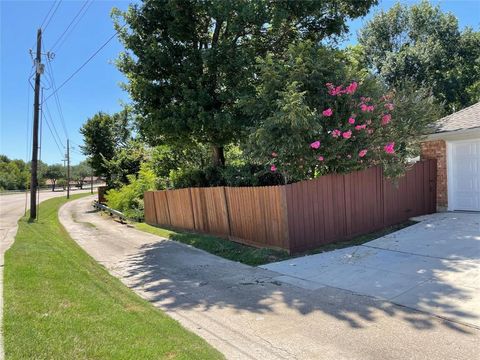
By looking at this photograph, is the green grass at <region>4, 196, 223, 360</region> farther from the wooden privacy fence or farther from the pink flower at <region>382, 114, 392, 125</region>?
the pink flower at <region>382, 114, 392, 125</region>

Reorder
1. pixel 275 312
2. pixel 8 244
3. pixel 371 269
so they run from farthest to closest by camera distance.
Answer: pixel 8 244
pixel 371 269
pixel 275 312

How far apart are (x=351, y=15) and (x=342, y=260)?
850cm

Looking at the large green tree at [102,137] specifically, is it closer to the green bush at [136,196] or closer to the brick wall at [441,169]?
the green bush at [136,196]

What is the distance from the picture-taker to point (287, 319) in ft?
17.8

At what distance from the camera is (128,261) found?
34.9ft

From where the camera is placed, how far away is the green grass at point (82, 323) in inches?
160

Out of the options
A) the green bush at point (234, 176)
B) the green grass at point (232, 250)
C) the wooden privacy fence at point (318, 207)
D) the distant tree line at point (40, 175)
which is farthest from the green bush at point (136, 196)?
the distant tree line at point (40, 175)

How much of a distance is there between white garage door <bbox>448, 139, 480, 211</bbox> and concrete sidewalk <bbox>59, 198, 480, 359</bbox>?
704 centimetres

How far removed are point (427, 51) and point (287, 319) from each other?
2280 cm

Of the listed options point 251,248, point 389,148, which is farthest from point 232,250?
point 389,148

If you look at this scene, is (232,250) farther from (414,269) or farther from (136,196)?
(136,196)

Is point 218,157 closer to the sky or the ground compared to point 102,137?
closer to the ground

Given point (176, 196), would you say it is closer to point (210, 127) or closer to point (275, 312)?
point (210, 127)

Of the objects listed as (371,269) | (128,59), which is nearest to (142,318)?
(371,269)
